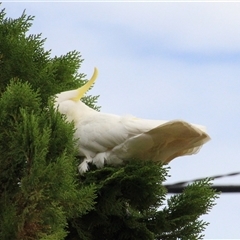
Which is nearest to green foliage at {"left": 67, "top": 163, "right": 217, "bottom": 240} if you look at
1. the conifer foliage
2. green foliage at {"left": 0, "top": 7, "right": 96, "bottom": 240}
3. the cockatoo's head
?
the conifer foliage

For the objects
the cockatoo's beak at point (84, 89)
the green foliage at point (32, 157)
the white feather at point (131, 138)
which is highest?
the cockatoo's beak at point (84, 89)

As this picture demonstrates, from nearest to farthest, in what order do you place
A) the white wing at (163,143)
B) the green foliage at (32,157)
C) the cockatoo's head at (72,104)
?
the green foliage at (32,157)
the white wing at (163,143)
the cockatoo's head at (72,104)

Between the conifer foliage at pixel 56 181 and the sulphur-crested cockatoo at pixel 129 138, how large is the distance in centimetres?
4

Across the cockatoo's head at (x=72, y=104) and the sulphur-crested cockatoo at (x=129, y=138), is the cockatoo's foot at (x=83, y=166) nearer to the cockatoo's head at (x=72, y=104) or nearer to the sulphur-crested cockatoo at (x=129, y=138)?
the sulphur-crested cockatoo at (x=129, y=138)

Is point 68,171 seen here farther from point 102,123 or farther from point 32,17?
point 32,17

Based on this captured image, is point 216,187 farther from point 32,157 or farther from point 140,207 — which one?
point 32,157

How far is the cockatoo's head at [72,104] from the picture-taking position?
2.16 meters

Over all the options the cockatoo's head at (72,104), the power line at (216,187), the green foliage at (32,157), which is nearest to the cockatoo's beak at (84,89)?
the cockatoo's head at (72,104)

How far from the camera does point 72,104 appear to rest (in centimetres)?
218

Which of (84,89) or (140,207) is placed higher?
(84,89)

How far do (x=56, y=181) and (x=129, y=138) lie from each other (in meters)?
0.41

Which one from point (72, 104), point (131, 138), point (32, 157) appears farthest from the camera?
point (72, 104)

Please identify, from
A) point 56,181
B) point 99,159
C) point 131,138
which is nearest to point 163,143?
point 131,138

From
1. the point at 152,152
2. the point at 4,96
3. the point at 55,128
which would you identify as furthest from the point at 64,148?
the point at 152,152
